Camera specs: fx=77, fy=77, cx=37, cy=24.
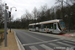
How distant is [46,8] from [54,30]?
100 feet

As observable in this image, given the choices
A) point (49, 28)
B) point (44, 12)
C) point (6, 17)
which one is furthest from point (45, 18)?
point (6, 17)

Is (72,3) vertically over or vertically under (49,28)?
over

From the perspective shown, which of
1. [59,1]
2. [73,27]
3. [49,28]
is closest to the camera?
[59,1]

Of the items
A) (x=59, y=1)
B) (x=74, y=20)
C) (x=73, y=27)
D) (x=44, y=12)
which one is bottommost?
(x=73, y=27)

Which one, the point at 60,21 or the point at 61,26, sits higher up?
the point at 60,21

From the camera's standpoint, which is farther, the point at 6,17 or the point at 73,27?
the point at 73,27

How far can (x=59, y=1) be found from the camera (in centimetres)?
1666

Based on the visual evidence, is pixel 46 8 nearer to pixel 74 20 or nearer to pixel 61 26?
pixel 74 20

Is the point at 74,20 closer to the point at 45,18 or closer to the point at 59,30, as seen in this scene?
the point at 45,18

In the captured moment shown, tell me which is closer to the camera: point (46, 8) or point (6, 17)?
point (6, 17)

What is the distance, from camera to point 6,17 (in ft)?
26.1

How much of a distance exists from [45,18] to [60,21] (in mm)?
32077

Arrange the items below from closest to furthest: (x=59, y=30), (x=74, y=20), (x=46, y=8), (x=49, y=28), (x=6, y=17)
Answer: (x=6, y=17)
(x=59, y=30)
(x=49, y=28)
(x=74, y=20)
(x=46, y=8)

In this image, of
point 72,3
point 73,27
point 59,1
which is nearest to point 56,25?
point 59,1
